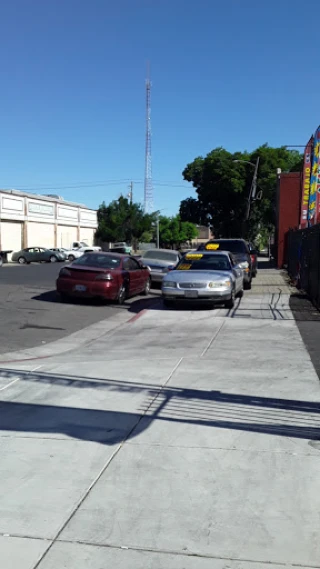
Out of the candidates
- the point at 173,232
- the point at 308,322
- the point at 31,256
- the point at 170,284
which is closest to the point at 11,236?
the point at 31,256

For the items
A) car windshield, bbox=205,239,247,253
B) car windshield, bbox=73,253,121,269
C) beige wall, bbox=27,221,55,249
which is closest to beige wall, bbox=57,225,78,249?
beige wall, bbox=27,221,55,249

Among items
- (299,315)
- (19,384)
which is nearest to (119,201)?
(299,315)

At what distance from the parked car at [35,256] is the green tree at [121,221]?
72.9 feet

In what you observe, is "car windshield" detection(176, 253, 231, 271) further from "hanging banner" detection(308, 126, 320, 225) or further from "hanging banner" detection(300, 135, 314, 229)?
"hanging banner" detection(300, 135, 314, 229)

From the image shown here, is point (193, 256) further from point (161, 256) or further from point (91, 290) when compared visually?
point (161, 256)

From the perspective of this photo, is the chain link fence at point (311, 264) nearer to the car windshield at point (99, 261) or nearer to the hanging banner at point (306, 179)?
the car windshield at point (99, 261)

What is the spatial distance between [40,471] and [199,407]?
195 cm

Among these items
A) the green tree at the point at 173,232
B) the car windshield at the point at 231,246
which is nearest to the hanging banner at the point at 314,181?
the car windshield at the point at 231,246

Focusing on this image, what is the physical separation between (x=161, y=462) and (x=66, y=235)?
60.9 metres

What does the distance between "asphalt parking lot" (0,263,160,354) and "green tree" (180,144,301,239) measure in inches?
1363

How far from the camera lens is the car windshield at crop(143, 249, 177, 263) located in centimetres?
2098

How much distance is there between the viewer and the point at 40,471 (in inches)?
175

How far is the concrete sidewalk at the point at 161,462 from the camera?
3.43m

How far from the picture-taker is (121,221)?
72812 mm
